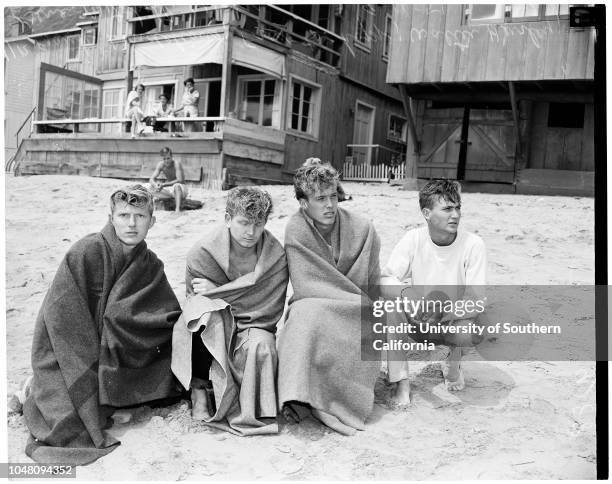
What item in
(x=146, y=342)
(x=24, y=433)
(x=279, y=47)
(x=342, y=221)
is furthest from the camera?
(x=279, y=47)

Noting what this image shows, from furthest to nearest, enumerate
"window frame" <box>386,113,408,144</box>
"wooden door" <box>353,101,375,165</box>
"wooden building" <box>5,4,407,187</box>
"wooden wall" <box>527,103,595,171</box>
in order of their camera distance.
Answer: "window frame" <box>386,113,408,144</box>, "wooden door" <box>353,101,375,165</box>, "wooden building" <box>5,4,407,187</box>, "wooden wall" <box>527,103,595,171</box>

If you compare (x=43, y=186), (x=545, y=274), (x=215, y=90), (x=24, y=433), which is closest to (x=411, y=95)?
(x=215, y=90)

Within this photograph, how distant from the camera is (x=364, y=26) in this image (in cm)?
1686

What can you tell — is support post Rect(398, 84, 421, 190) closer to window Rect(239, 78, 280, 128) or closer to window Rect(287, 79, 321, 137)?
window Rect(287, 79, 321, 137)

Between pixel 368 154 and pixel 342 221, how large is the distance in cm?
1360

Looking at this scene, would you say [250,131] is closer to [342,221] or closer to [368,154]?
[368,154]

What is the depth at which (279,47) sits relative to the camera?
1427cm

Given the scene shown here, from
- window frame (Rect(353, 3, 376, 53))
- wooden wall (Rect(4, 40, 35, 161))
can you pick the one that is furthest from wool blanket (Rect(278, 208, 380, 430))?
wooden wall (Rect(4, 40, 35, 161))

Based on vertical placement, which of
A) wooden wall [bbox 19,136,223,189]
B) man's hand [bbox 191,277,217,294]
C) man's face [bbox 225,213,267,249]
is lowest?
man's hand [bbox 191,277,217,294]

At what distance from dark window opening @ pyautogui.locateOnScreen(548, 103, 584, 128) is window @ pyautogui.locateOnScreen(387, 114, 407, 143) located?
658cm

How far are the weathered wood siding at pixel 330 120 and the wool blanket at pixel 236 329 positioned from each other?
37.1 feet

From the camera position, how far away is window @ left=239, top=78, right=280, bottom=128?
14.8 meters

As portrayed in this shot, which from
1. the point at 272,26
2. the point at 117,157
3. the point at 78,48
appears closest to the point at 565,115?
the point at 272,26

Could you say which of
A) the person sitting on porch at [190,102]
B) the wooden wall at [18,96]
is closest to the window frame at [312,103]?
the person sitting on porch at [190,102]
